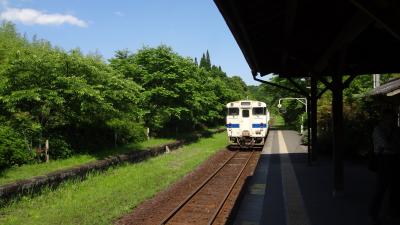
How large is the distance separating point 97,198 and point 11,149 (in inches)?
156

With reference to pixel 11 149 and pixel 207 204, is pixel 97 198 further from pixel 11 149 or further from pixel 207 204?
pixel 11 149

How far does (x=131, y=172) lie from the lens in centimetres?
A: 1661

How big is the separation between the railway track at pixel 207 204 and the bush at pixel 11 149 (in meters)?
5.94

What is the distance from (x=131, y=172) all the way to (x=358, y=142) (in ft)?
27.5

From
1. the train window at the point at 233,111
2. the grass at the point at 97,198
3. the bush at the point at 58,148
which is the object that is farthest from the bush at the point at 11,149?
the train window at the point at 233,111

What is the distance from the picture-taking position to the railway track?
9.55m

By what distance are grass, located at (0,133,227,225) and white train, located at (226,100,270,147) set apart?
8084 millimetres

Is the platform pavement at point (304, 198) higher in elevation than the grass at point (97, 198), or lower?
higher

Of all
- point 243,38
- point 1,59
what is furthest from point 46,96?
point 1,59

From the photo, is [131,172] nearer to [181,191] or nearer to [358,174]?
[181,191]

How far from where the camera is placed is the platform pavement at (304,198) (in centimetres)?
778

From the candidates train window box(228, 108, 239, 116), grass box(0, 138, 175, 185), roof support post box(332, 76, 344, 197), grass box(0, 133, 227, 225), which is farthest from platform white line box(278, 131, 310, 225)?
train window box(228, 108, 239, 116)

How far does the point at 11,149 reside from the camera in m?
13.8

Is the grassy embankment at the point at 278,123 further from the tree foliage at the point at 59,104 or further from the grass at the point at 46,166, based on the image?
the grass at the point at 46,166
